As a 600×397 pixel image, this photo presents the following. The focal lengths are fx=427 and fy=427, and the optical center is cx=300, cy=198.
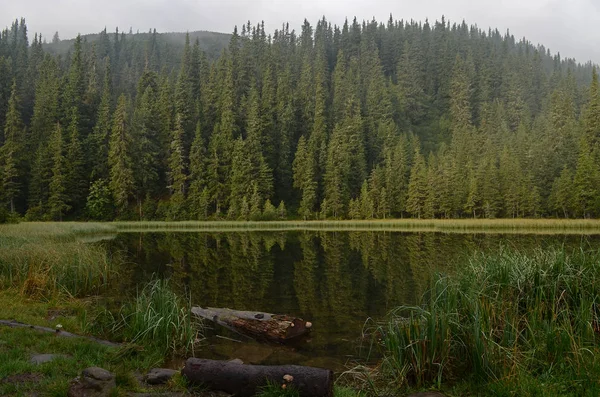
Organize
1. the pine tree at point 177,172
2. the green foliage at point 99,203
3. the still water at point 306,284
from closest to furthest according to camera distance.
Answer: the still water at point 306,284
the green foliage at point 99,203
the pine tree at point 177,172

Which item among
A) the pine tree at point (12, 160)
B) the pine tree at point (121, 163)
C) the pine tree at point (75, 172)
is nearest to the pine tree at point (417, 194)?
the pine tree at point (121, 163)

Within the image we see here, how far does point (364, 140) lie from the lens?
8969 centimetres

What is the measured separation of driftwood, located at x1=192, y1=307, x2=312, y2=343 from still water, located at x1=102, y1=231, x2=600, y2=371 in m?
0.24

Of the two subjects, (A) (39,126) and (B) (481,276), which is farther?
(A) (39,126)

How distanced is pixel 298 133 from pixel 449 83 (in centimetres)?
5554

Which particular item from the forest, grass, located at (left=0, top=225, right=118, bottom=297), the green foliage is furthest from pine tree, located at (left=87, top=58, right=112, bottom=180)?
grass, located at (left=0, top=225, right=118, bottom=297)

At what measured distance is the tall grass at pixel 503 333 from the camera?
6.05 metres

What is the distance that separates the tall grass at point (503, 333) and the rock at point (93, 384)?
157 inches

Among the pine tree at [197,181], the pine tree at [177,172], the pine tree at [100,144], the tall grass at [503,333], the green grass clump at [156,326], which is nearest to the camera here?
the tall grass at [503,333]

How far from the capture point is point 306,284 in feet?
54.9

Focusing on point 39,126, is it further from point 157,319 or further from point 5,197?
point 157,319

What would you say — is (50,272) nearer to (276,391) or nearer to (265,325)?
(265,325)

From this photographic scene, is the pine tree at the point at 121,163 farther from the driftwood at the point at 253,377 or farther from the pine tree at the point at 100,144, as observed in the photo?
the driftwood at the point at 253,377

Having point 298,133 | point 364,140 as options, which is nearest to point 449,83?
point 364,140
